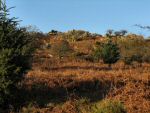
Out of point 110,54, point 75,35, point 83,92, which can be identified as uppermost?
point 75,35

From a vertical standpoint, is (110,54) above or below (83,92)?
above

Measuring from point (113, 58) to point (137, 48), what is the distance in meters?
16.4

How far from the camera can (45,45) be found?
2965 inches

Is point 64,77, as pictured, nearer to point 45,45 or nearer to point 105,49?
point 105,49

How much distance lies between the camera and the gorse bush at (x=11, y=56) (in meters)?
20.1

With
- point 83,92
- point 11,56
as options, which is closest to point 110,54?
point 83,92

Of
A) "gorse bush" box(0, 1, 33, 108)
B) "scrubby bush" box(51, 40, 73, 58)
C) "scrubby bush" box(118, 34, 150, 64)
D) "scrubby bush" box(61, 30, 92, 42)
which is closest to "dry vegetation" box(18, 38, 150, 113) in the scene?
"gorse bush" box(0, 1, 33, 108)

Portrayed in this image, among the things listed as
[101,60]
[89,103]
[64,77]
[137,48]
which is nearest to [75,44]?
[137,48]

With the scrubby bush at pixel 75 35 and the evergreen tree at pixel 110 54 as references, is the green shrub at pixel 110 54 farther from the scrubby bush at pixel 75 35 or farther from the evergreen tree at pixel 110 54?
the scrubby bush at pixel 75 35

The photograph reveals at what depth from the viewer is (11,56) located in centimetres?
2048

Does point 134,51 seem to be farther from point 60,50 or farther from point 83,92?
point 83,92

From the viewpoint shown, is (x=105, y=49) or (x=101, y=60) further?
(x=101, y=60)

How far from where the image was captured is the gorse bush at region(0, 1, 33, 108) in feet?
65.9

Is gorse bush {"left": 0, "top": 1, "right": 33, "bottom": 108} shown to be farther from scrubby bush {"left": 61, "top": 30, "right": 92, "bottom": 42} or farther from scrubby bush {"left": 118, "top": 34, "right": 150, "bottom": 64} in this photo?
scrubby bush {"left": 61, "top": 30, "right": 92, "bottom": 42}
